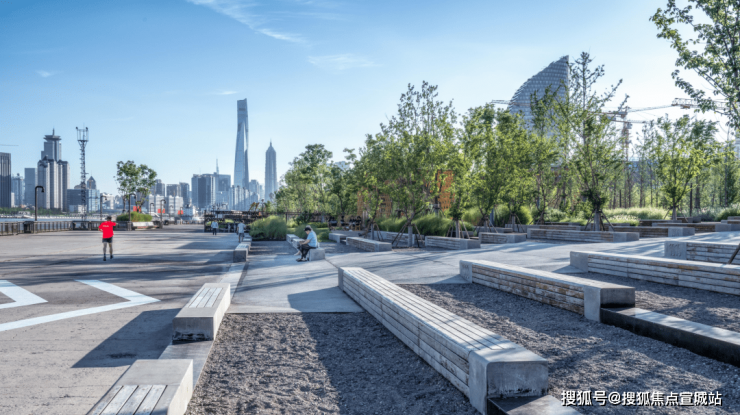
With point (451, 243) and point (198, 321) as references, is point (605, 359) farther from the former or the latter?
point (451, 243)

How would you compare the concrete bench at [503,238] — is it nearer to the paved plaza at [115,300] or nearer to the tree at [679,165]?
the paved plaza at [115,300]

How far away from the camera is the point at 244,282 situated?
10.2 metres

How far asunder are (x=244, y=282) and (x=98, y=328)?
4.21m

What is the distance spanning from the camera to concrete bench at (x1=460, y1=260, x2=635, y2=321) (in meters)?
5.92

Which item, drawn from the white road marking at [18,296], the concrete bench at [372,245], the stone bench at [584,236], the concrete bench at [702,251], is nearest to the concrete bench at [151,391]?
the white road marking at [18,296]

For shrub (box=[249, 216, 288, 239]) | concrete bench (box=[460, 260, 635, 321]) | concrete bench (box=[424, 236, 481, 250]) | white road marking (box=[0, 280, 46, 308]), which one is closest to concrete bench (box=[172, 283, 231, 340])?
white road marking (box=[0, 280, 46, 308])

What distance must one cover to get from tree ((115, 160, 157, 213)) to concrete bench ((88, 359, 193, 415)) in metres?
61.1

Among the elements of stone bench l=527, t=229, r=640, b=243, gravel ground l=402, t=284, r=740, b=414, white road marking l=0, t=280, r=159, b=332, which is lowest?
white road marking l=0, t=280, r=159, b=332

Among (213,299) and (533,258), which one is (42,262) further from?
(533,258)

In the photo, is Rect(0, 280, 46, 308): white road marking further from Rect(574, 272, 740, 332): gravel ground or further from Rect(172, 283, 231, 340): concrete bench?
Rect(574, 272, 740, 332): gravel ground

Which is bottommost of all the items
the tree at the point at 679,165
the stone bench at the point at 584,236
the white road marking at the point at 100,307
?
the white road marking at the point at 100,307

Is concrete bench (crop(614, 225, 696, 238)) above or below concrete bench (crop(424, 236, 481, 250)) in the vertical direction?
above

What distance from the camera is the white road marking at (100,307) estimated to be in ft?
20.4

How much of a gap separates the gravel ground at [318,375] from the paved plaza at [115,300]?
93cm
